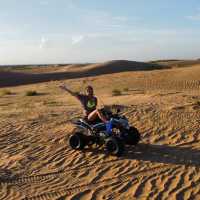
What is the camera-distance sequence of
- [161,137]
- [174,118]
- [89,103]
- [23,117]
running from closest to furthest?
[89,103] → [161,137] → [174,118] → [23,117]

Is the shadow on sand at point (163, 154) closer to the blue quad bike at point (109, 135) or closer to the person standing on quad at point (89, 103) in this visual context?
the blue quad bike at point (109, 135)

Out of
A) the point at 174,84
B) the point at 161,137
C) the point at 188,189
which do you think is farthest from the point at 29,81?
the point at 188,189

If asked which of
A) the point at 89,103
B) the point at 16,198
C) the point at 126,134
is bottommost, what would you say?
the point at 16,198

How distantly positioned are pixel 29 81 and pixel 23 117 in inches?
1382

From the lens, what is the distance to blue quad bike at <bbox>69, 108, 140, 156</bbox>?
8.64 metres

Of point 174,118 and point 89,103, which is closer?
point 89,103

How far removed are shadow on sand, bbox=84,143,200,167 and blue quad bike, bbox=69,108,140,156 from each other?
0.21 m

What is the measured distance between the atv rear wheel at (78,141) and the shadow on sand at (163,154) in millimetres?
187

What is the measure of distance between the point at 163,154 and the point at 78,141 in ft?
6.43

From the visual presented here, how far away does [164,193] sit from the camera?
6.81 metres

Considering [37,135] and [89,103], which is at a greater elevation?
[89,103]

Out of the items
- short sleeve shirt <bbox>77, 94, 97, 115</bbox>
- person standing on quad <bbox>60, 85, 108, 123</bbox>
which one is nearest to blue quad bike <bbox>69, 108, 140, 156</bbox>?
person standing on quad <bbox>60, 85, 108, 123</bbox>

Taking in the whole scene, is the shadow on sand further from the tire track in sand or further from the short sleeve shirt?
the short sleeve shirt

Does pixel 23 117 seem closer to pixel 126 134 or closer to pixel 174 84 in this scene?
pixel 126 134
